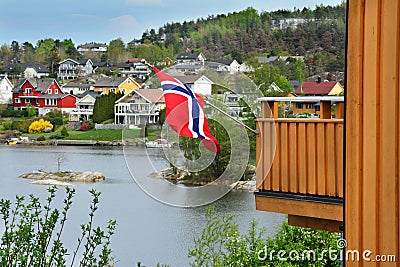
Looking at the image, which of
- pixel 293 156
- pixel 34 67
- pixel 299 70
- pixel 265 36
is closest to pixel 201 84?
pixel 293 156

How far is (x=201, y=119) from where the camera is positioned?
2.28 m

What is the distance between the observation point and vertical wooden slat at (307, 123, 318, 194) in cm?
238

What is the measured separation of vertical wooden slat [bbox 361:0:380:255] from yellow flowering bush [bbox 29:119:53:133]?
76.4ft

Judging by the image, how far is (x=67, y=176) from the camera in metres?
14.7

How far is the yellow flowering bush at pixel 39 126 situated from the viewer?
79.3ft

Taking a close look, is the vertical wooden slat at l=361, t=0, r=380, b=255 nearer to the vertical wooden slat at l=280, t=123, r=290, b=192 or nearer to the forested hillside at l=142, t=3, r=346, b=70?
the vertical wooden slat at l=280, t=123, r=290, b=192

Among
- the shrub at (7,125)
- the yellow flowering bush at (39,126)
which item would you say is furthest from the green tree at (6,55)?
the yellow flowering bush at (39,126)

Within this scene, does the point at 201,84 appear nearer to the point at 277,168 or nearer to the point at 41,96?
the point at 277,168

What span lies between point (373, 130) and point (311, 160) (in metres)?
0.86

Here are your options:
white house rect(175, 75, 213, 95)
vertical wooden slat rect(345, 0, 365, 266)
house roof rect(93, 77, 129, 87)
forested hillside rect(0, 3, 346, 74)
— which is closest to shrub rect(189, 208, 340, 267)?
white house rect(175, 75, 213, 95)

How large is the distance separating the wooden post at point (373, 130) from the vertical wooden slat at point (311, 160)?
0.76m

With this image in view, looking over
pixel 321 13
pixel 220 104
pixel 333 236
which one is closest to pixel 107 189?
pixel 333 236

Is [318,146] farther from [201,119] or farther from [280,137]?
[201,119]

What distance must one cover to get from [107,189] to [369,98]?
38.2 feet
